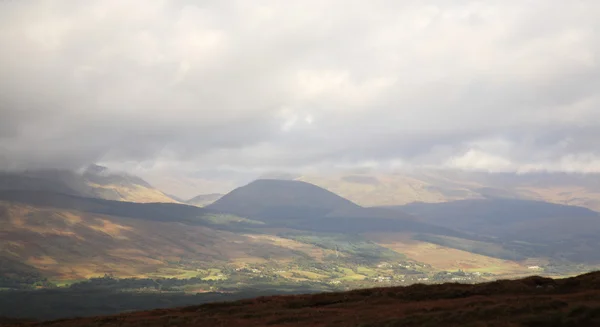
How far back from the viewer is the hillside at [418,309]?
226 ft

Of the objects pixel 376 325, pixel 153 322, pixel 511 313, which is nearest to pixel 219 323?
pixel 153 322

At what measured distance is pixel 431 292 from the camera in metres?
99.0

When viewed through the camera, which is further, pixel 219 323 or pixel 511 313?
pixel 219 323

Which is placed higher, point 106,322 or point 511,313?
point 511,313

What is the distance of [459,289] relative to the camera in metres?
99.1

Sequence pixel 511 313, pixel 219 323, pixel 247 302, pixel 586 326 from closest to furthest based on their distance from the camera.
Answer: pixel 586 326, pixel 511 313, pixel 219 323, pixel 247 302

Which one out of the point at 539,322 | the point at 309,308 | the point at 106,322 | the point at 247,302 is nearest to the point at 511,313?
the point at 539,322

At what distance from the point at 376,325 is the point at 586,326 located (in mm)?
24469

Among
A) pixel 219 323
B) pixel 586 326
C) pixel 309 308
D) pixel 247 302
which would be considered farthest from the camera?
pixel 247 302

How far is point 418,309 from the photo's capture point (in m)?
82.2

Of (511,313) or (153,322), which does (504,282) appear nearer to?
(511,313)

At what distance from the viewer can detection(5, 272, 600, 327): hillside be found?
68750 mm

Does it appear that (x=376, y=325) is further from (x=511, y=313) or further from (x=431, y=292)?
(x=431, y=292)

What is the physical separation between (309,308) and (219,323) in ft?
55.2
